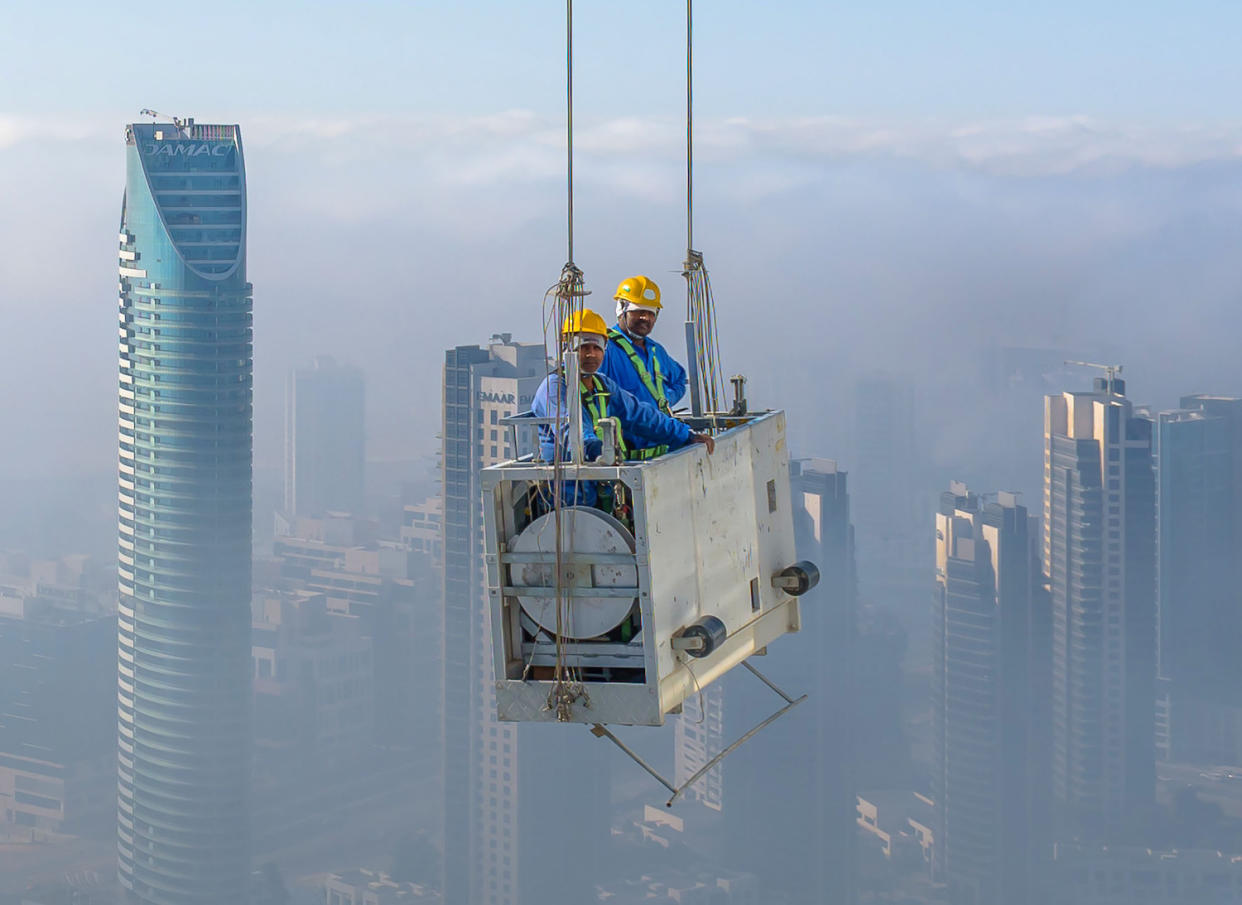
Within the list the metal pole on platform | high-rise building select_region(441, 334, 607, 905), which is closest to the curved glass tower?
high-rise building select_region(441, 334, 607, 905)

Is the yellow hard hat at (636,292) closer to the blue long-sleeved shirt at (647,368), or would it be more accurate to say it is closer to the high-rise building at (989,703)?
the blue long-sleeved shirt at (647,368)

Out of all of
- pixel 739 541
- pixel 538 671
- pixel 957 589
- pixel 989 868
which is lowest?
pixel 989 868

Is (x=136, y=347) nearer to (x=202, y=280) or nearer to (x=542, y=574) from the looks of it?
(x=202, y=280)

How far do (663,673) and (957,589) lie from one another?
503 ft

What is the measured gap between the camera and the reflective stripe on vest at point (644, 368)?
10.9 meters

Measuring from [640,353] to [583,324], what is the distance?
1072mm

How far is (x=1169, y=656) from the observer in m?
178

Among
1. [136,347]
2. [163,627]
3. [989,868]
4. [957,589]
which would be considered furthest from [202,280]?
[989,868]

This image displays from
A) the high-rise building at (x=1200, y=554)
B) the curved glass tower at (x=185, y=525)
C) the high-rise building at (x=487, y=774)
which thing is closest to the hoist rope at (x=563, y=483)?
the high-rise building at (x=487, y=774)

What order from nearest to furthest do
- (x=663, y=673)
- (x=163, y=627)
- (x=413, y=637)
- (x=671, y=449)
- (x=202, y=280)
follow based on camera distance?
(x=663, y=673) → (x=671, y=449) → (x=202, y=280) → (x=163, y=627) → (x=413, y=637)

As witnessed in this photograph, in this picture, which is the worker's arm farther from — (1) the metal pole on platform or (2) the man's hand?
(1) the metal pole on platform

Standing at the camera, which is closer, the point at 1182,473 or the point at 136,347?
the point at 136,347

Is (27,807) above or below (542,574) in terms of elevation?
below

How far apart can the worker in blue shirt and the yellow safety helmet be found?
0.62m
